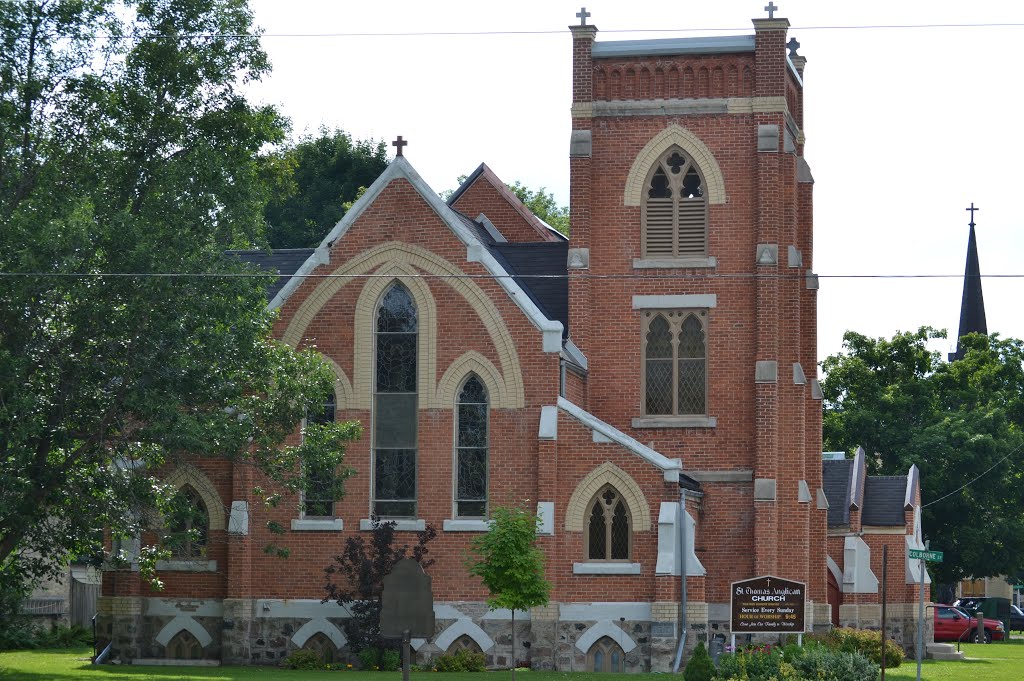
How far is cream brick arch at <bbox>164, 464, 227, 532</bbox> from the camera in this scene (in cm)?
3378

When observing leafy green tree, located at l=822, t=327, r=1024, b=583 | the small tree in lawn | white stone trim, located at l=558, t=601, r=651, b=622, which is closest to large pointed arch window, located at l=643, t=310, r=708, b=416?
white stone trim, located at l=558, t=601, r=651, b=622

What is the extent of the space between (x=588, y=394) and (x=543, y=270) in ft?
11.5

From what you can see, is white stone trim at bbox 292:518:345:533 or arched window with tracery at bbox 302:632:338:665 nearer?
arched window with tracery at bbox 302:632:338:665

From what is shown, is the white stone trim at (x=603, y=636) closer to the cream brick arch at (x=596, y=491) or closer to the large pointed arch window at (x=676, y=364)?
the cream brick arch at (x=596, y=491)

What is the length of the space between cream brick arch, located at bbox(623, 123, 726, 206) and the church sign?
10.8 metres

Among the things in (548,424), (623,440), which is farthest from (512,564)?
(623,440)

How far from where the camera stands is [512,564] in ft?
95.2

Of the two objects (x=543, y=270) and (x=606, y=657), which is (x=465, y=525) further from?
(x=543, y=270)

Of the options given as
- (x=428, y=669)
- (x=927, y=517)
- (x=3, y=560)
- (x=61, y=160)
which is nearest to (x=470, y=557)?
(x=428, y=669)

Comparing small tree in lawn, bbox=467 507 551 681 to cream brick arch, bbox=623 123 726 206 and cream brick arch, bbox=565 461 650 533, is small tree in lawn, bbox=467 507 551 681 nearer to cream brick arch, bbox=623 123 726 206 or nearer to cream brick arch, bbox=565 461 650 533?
cream brick arch, bbox=565 461 650 533

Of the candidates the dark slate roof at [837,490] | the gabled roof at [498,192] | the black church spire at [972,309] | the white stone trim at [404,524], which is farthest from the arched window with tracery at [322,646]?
the black church spire at [972,309]

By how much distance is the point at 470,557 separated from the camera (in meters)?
32.2

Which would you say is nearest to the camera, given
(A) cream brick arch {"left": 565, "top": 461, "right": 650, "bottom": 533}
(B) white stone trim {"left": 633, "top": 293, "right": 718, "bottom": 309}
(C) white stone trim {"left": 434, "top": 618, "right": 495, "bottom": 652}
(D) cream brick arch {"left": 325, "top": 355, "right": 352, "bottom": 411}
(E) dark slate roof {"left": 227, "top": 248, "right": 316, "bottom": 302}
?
(A) cream brick arch {"left": 565, "top": 461, "right": 650, "bottom": 533}

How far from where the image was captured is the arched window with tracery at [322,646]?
109ft
